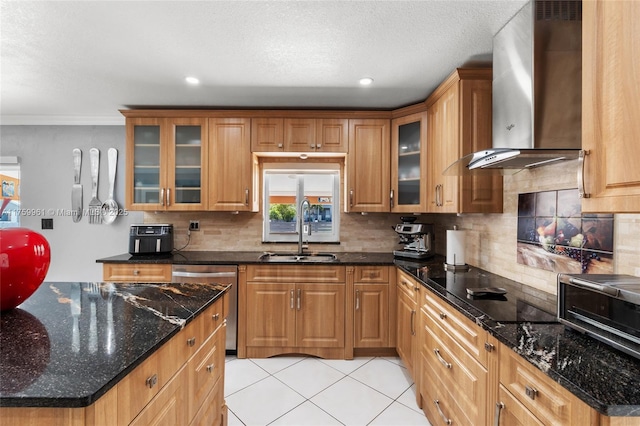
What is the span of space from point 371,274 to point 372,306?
0.96 ft

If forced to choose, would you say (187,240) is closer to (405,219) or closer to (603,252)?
(405,219)

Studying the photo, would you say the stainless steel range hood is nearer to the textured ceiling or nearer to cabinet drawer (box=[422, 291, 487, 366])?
the textured ceiling

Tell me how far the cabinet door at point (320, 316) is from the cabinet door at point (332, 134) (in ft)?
4.49

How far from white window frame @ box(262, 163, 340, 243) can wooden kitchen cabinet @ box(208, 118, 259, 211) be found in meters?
0.44

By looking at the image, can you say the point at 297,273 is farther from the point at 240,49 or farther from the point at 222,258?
the point at 240,49

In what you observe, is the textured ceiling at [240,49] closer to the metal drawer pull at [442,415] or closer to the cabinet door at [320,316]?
the cabinet door at [320,316]

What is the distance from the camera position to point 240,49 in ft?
6.31

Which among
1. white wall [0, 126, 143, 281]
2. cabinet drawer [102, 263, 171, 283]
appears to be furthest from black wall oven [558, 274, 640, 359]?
white wall [0, 126, 143, 281]

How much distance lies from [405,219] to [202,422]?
2.28 metres

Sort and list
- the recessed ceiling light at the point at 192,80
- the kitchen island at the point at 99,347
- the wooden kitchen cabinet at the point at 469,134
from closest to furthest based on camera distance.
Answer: the kitchen island at the point at 99,347 → the wooden kitchen cabinet at the point at 469,134 → the recessed ceiling light at the point at 192,80

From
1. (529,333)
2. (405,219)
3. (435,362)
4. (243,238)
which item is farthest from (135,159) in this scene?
(529,333)

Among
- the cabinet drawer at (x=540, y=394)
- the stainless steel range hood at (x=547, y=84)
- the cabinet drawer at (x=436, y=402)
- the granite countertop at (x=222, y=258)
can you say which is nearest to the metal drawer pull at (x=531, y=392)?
the cabinet drawer at (x=540, y=394)

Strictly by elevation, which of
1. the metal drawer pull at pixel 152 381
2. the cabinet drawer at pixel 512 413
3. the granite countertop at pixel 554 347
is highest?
the granite countertop at pixel 554 347

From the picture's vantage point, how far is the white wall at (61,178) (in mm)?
3354
